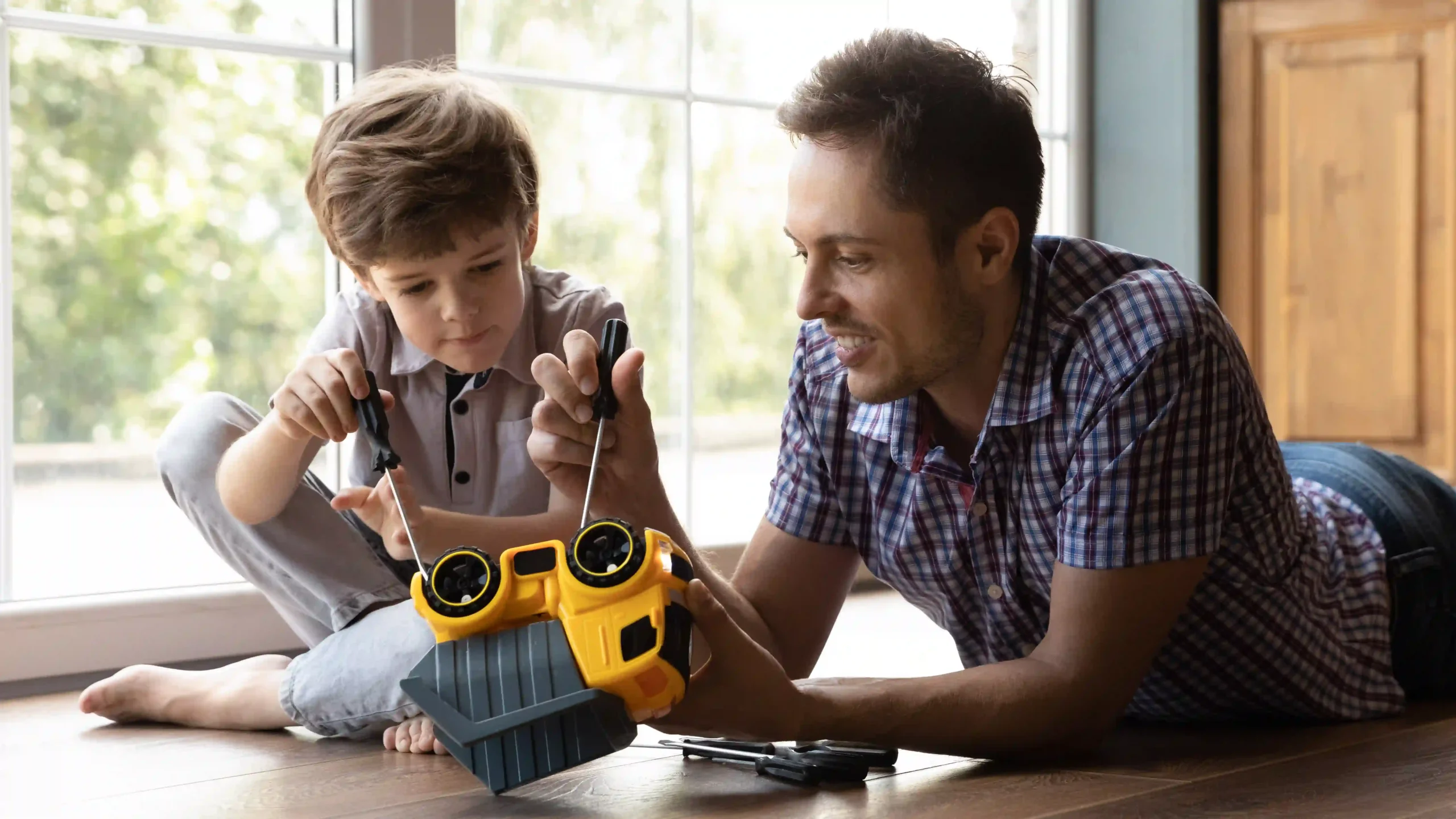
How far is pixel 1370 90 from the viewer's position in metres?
2.96

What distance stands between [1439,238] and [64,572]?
2.50 m

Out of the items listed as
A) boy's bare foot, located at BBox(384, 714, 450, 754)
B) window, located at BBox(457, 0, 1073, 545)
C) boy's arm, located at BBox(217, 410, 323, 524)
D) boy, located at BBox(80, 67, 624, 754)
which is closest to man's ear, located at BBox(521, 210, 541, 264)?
boy, located at BBox(80, 67, 624, 754)

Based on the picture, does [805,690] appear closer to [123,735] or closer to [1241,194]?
[123,735]

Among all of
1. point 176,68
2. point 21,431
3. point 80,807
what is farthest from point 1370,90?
point 80,807

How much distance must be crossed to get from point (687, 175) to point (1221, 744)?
148cm

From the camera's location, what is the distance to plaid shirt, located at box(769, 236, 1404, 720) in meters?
1.16

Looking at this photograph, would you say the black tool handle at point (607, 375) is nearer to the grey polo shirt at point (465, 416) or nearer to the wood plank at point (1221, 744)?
the grey polo shirt at point (465, 416)

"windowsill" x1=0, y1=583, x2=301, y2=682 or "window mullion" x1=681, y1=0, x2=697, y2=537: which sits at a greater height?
"window mullion" x1=681, y1=0, x2=697, y2=537

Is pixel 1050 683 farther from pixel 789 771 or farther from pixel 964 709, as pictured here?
pixel 789 771

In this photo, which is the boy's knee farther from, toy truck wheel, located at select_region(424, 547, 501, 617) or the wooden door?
the wooden door

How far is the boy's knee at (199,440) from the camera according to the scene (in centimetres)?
144

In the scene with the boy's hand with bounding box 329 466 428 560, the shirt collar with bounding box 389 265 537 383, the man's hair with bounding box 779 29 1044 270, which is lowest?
the boy's hand with bounding box 329 466 428 560

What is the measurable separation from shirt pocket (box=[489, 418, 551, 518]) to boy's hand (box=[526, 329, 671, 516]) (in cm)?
22

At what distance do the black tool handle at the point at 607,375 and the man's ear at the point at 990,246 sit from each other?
29 cm
